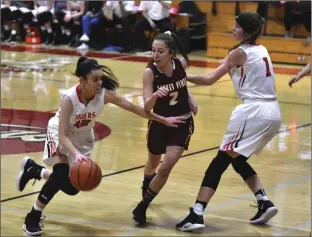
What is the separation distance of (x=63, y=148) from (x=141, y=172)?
1907 millimetres

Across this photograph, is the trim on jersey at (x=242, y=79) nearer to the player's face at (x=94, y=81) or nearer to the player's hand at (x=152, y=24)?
the player's face at (x=94, y=81)

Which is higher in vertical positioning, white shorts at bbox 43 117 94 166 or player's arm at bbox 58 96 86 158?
player's arm at bbox 58 96 86 158

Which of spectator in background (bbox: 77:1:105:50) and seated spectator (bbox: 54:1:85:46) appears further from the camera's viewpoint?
seated spectator (bbox: 54:1:85:46)

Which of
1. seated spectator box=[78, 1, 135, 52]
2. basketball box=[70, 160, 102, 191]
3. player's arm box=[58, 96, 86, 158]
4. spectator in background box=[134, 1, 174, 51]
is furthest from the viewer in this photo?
seated spectator box=[78, 1, 135, 52]

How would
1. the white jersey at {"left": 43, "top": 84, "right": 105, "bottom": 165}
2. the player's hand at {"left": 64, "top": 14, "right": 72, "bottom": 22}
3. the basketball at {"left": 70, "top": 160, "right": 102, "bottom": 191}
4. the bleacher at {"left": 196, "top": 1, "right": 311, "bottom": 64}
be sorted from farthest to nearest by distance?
the player's hand at {"left": 64, "top": 14, "right": 72, "bottom": 22} → the bleacher at {"left": 196, "top": 1, "right": 311, "bottom": 64} → the white jersey at {"left": 43, "top": 84, "right": 105, "bottom": 165} → the basketball at {"left": 70, "top": 160, "right": 102, "bottom": 191}

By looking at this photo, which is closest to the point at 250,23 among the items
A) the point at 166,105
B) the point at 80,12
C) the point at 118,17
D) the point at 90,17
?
the point at 166,105

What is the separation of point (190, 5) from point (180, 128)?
1303 cm

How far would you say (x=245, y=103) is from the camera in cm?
581

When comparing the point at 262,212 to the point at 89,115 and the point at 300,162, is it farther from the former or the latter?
the point at 300,162

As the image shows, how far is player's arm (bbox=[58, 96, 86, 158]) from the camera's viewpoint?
17.4 feet

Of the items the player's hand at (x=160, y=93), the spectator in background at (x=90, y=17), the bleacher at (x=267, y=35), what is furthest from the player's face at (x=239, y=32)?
the spectator in background at (x=90, y=17)

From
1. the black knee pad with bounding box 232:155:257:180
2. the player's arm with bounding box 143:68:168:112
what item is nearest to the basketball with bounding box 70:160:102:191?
the player's arm with bounding box 143:68:168:112

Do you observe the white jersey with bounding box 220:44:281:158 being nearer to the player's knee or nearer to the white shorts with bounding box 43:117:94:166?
the player's knee

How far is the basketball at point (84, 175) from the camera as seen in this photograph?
5.08 m
